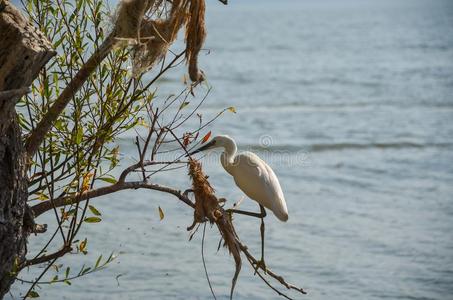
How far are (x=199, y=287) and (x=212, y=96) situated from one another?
12.3 m

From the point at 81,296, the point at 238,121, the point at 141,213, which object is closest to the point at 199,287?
the point at 81,296

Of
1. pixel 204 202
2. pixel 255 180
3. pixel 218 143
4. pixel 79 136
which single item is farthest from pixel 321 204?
pixel 79 136

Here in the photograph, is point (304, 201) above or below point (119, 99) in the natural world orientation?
below

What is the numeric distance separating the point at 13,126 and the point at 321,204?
6557 mm

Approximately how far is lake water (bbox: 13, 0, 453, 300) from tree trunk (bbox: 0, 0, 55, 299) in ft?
9.64

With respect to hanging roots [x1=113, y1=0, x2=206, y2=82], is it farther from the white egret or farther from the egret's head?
the egret's head

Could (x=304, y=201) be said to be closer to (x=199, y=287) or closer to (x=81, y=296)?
(x=199, y=287)

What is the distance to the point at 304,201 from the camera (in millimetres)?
9430

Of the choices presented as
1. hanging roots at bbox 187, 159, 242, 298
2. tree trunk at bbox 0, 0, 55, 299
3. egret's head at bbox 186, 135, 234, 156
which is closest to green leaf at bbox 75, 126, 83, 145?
tree trunk at bbox 0, 0, 55, 299

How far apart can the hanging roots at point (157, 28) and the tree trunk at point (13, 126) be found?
16.5 inches

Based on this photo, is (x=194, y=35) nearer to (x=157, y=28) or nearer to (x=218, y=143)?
(x=157, y=28)

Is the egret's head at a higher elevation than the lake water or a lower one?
higher

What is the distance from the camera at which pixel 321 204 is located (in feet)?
30.5

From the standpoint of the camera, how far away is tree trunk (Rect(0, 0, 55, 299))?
289 cm
